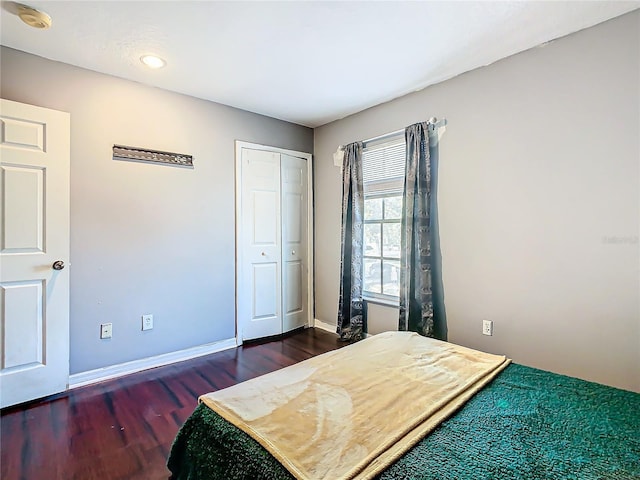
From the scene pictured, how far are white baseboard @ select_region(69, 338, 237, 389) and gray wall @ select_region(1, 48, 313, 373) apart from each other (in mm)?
52

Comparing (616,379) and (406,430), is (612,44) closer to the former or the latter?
(616,379)

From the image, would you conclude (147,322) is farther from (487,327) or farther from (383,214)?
(487,327)

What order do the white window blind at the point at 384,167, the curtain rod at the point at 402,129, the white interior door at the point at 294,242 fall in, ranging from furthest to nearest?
1. the white interior door at the point at 294,242
2. the white window blind at the point at 384,167
3. the curtain rod at the point at 402,129

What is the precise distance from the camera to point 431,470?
966mm

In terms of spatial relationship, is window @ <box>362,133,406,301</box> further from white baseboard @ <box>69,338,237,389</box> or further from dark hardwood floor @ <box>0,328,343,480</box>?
white baseboard @ <box>69,338,237,389</box>

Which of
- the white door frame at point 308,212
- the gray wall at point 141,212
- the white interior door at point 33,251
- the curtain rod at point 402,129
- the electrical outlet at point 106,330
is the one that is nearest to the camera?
the white interior door at point 33,251

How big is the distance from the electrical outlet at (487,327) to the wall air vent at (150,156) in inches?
114

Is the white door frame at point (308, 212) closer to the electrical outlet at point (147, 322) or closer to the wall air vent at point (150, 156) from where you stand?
the wall air vent at point (150, 156)

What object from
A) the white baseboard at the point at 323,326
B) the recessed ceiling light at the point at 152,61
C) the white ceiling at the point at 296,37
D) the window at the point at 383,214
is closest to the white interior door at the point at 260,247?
the white baseboard at the point at 323,326

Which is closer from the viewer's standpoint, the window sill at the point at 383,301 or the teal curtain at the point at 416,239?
the teal curtain at the point at 416,239

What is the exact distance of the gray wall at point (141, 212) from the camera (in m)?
2.53

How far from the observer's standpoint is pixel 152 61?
2.47 meters

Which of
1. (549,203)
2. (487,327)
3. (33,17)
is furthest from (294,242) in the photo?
(33,17)

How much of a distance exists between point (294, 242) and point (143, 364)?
1931 millimetres
